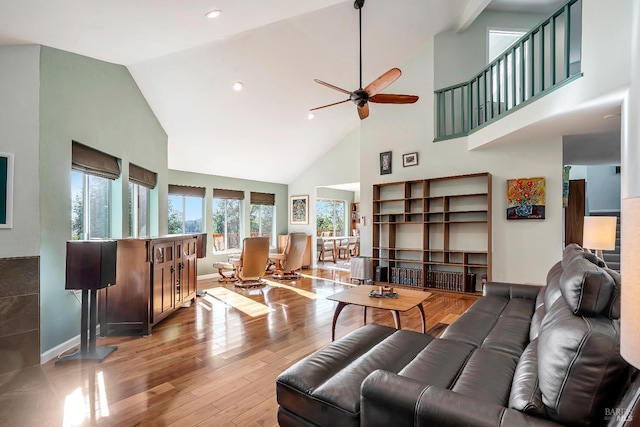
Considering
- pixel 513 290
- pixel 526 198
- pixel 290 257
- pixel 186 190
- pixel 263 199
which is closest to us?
pixel 513 290

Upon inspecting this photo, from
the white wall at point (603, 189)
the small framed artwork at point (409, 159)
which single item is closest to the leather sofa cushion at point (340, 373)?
the small framed artwork at point (409, 159)

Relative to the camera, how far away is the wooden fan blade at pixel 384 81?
10.7 feet

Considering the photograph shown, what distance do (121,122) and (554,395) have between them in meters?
4.86

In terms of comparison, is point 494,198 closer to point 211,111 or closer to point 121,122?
point 211,111

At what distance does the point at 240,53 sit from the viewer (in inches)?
175

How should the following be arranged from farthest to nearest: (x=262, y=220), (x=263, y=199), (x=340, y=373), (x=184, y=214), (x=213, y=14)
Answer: (x=262, y=220) < (x=263, y=199) < (x=184, y=214) < (x=213, y=14) < (x=340, y=373)

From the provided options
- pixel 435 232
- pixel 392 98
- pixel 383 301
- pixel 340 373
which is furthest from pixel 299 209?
pixel 340 373

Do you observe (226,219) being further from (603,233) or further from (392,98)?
(603,233)

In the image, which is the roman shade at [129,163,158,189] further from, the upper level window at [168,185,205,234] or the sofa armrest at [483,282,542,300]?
the sofa armrest at [483,282,542,300]

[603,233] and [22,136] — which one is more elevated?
[22,136]

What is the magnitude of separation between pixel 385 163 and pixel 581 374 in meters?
5.61

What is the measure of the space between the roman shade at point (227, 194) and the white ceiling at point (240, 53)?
0.43 metres

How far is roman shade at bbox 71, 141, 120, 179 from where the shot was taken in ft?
10.7

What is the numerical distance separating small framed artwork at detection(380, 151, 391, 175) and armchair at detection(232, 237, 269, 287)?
2731 millimetres
